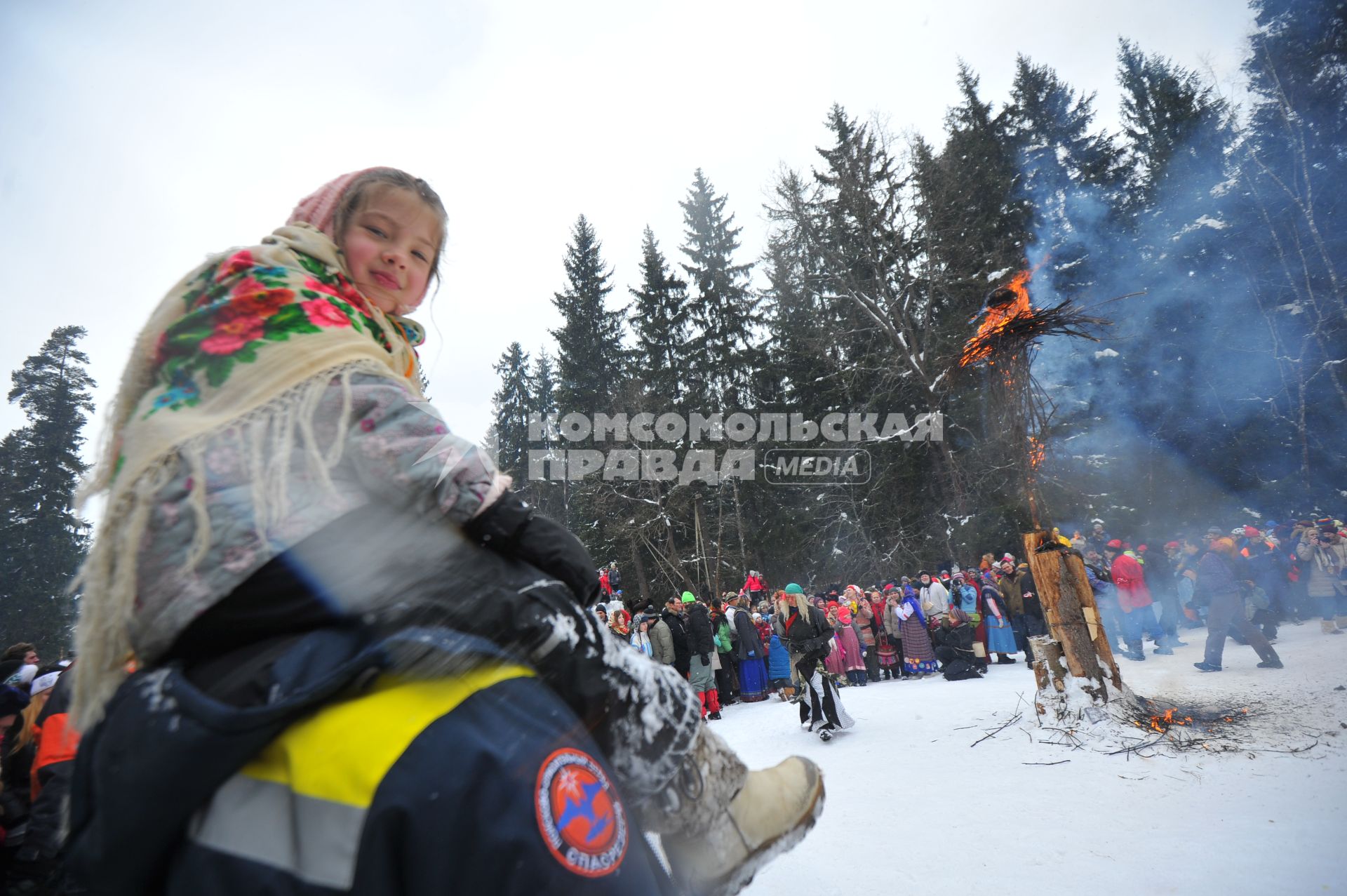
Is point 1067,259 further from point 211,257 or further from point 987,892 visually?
point 211,257

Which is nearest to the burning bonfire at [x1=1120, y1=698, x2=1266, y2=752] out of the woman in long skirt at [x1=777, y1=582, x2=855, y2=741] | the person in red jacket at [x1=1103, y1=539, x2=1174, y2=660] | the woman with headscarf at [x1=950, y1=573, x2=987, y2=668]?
the woman in long skirt at [x1=777, y1=582, x2=855, y2=741]

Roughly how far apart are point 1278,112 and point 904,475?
16.3 m

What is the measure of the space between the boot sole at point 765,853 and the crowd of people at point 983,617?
7.55 m

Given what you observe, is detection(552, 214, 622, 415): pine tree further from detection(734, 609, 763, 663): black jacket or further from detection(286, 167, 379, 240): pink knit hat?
detection(286, 167, 379, 240): pink knit hat

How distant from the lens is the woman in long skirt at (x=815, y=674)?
288 inches

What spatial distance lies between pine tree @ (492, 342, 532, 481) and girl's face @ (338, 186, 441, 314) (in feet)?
113

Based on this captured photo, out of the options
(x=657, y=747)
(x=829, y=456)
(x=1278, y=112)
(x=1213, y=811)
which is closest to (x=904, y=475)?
(x=829, y=456)

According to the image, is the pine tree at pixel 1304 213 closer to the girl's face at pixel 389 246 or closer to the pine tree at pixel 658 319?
the pine tree at pixel 658 319

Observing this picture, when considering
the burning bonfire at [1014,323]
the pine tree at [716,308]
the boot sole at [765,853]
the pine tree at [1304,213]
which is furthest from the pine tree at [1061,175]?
the boot sole at [765,853]

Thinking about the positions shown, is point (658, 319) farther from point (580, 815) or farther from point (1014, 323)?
point (580, 815)

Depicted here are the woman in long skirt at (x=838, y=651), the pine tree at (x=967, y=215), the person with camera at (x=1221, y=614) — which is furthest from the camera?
the pine tree at (x=967, y=215)

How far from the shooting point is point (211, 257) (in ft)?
3.82

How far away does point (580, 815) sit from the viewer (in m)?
0.87

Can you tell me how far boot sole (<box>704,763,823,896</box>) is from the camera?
1.20 metres
